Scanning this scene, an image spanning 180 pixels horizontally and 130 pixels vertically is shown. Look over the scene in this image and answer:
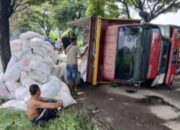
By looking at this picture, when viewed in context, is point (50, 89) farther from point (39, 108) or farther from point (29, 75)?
point (39, 108)

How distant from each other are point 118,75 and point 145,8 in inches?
744

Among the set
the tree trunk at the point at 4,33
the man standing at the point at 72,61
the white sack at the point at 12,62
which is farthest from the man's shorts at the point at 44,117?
the tree trunk at the point at 4,33

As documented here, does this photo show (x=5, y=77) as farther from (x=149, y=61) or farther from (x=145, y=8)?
(x=145, y=8)

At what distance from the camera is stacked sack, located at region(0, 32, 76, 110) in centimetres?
820

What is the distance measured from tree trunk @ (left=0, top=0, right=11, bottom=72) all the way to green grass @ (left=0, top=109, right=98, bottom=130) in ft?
8.86

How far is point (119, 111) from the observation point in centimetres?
782

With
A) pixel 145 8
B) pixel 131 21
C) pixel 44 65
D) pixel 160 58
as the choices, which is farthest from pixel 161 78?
pixel 145 8

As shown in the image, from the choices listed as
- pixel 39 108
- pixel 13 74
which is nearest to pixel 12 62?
pixel 13 74

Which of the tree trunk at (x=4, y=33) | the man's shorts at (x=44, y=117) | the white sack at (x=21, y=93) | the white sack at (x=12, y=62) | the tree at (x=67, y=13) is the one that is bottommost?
the tree at (x=67, y=13)

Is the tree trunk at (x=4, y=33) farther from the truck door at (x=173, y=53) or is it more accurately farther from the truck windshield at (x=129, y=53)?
the truck door at (x=173, y=53)

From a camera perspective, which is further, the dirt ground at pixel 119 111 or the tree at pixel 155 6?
the tree at pixel 155 6

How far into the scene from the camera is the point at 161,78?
10086 millimetres

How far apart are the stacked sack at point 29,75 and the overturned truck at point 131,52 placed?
1184 millimetres

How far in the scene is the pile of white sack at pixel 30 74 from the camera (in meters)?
8.20
